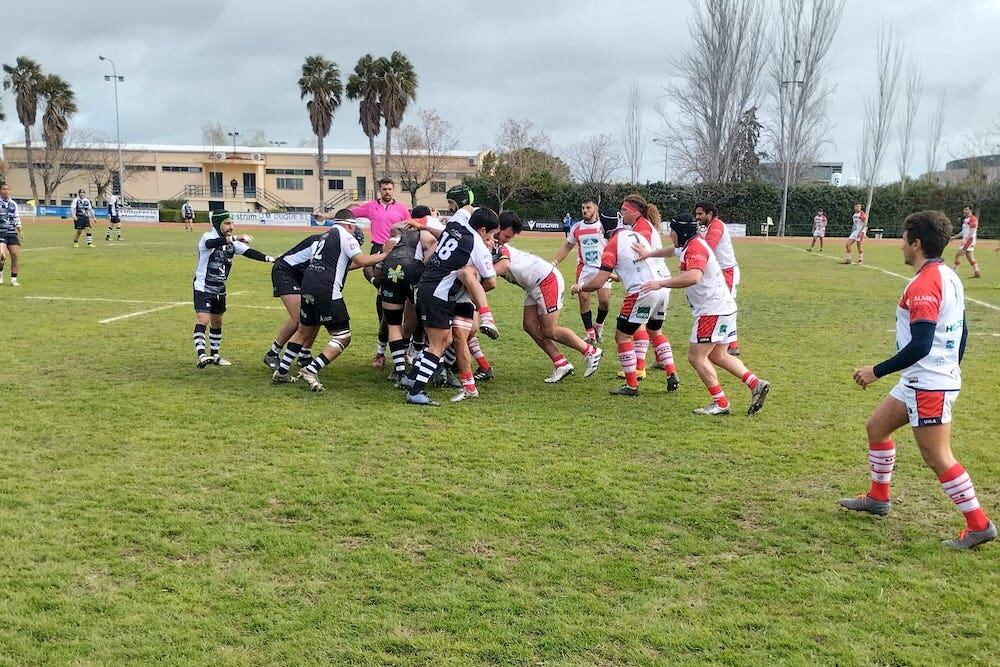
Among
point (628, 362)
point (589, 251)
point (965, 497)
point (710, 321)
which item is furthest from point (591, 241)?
point (965, 497)

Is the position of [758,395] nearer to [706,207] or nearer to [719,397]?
[719,397]

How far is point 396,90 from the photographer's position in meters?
53.1

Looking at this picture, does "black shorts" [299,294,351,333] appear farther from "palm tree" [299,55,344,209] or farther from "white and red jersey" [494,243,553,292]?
"palm tree" [299,55,344,209]

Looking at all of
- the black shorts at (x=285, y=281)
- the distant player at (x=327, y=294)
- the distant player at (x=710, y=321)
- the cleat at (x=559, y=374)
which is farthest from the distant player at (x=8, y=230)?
the distant player at (x=710, y=321)

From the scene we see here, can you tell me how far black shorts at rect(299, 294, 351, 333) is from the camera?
7750mm

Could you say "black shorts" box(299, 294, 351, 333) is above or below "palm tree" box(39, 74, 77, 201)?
below

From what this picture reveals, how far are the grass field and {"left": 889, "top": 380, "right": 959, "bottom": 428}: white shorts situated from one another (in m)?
0.74

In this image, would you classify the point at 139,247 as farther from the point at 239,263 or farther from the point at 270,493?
the point at 270,493

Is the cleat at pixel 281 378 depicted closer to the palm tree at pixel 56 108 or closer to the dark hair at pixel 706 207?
the dark hair at pixel 706 207

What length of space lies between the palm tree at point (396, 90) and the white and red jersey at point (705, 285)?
48.8 m

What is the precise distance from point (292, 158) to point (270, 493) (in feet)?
238

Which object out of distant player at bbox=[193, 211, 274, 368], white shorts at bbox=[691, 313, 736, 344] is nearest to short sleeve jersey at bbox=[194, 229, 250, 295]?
distant player at bbox=[193, 211, 274, 368]

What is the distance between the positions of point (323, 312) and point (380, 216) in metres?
2.77

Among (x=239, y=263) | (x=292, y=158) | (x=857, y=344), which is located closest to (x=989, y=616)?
A: (x=857, y=344)
